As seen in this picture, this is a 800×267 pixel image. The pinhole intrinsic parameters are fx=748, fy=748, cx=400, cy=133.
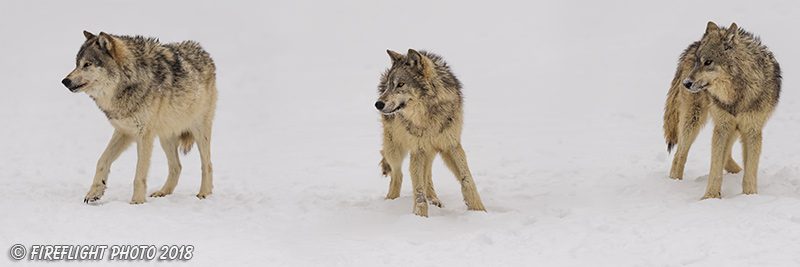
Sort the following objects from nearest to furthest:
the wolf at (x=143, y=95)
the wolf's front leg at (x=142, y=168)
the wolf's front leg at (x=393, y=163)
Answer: the wolf at (x=143, y=95) < the wolf's front leg at (x=142, y=168) < the wolf's front leg at (x=393, y=163)

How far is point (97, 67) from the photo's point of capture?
7.10m

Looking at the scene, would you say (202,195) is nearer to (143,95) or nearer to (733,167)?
(143,95)

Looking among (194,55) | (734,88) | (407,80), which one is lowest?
(407,80)

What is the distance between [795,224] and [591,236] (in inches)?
57.9

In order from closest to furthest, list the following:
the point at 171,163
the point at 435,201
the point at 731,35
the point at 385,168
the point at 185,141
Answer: the point at 731,35 < the point at 435,201 < the point at 385,168 < the point at 171,163 < the point at 185,141

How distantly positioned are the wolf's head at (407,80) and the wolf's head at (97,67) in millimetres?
2668

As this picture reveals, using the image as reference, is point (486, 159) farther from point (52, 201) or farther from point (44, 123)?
point (44, 123)

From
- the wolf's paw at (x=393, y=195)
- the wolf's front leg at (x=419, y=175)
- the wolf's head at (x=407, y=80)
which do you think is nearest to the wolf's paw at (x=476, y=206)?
the wolf's front leg at (x=419, y=175)

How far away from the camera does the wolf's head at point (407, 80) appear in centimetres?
660

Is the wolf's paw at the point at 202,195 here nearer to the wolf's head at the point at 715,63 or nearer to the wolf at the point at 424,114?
the wolf at the point at 424,114

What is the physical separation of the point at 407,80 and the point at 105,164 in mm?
3158

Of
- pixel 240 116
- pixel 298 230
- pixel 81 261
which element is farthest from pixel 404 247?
pixel 240 116

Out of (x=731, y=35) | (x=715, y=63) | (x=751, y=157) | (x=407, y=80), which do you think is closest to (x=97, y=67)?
(x=407, y=80)

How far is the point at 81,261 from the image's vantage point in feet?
16.5
